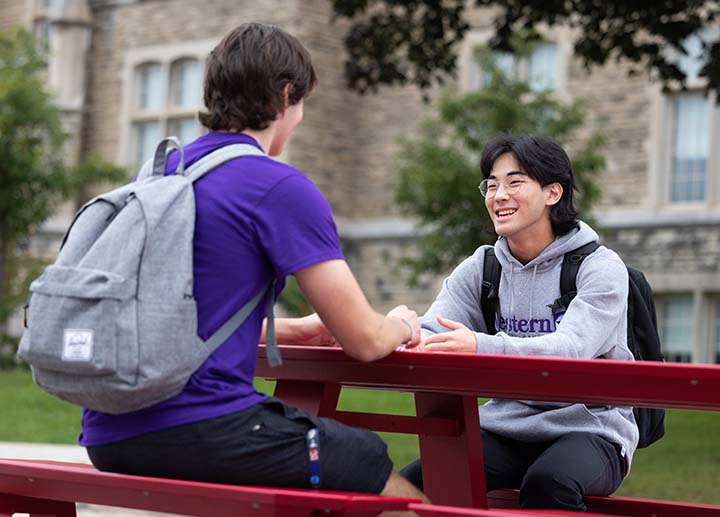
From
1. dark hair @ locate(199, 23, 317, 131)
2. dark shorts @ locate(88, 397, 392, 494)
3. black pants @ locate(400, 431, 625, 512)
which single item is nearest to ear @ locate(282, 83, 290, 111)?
dark hair @ locate(199, 23, 317, 131)

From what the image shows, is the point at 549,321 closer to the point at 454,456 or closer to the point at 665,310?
the point at 454,456

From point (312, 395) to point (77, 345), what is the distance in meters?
1.19

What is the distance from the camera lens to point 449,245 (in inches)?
695

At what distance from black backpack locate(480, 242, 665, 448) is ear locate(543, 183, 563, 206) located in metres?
0.17

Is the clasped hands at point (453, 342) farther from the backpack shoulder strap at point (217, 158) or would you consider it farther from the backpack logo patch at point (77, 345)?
the backpack logo patch at point (77, 345)

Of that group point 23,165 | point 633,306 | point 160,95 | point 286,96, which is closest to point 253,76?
point 286,96

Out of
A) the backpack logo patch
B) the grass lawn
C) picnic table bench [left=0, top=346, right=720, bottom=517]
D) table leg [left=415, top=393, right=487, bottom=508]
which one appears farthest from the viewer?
the grass lawn

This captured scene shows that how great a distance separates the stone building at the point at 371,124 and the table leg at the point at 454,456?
14.4 m

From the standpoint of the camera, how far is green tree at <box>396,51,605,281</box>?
674 inches

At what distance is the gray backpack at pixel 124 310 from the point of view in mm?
3092

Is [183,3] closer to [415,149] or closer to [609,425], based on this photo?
[415,149]

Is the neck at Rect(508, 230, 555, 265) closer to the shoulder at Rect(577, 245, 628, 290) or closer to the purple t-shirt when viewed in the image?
the shoulder at Rect(577, 245, 628, 290)

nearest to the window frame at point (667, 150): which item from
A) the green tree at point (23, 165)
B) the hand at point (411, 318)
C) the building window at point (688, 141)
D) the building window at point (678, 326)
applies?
the building window at point (688, 141)

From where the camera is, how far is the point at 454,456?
4.16 meters
